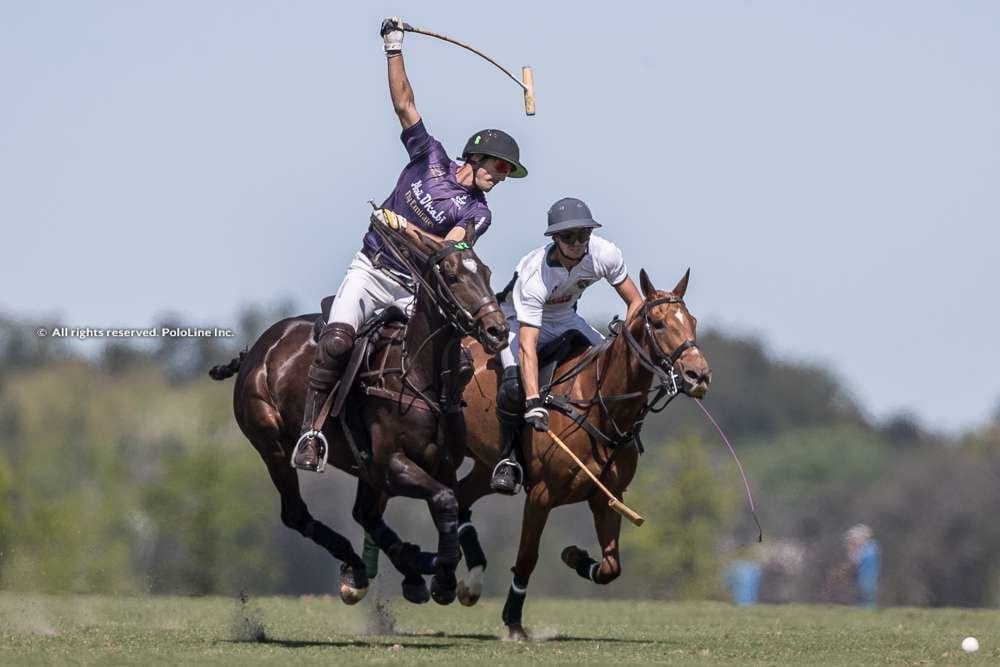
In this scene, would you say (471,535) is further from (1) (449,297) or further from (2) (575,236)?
(1) (449,297)

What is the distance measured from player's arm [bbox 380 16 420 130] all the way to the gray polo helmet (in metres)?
1.24

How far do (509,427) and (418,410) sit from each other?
4.80 ft

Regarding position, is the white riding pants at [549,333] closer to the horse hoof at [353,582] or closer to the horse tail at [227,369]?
the horse hoof at [353,582]

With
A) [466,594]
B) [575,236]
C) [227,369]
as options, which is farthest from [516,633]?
[227,369]

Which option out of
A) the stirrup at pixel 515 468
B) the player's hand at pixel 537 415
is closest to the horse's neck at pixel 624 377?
the player's hand at pixel 537 415

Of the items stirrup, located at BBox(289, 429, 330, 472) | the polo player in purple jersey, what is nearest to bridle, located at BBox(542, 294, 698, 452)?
the polo player in purple jersey

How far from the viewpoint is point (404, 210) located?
15.2m

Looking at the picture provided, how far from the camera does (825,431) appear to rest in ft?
288

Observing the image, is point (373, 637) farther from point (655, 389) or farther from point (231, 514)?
point (231, 514)

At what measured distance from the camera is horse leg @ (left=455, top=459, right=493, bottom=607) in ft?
49.4

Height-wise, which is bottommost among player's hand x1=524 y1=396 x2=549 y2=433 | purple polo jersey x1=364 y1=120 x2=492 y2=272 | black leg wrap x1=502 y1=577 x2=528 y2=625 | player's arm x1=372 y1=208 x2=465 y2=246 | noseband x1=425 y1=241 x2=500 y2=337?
black leg wrap x1=502 y1=577 x2=528 y2=625

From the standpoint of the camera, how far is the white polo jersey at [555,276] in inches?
619

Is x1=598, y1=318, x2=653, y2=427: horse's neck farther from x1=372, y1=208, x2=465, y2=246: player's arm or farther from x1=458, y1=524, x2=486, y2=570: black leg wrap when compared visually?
x1=372, y1=208, x2=465, y2=246: player's arm

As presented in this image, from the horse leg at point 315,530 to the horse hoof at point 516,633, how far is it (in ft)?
3.65
